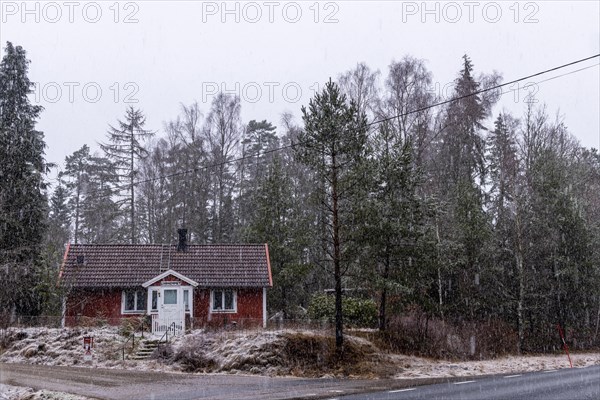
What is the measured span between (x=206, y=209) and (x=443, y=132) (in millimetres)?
18880

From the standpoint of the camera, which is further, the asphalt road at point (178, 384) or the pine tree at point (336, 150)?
the pine tree at point (336, 150)

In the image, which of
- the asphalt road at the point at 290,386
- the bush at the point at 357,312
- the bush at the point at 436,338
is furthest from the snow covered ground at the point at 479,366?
the bush at the point at 357,312

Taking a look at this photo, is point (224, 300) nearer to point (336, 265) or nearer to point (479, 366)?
point (336, 265)

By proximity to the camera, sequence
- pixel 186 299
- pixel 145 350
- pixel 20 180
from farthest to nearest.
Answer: pixel 20 180 < pixel 186 299 < pixel 145 350

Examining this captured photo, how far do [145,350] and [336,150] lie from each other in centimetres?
1071

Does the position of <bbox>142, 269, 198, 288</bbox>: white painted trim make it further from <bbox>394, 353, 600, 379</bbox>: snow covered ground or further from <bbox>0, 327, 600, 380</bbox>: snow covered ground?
<bbox>394, 353, 600, 379</bbox>: snow covered ground

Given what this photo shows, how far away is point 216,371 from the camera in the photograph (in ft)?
66.5

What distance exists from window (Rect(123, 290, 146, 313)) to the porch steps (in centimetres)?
641

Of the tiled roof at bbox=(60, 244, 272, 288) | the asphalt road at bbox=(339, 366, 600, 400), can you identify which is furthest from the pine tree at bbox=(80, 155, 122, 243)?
the asphalt road at bbox=(339, 366, 600, 400)

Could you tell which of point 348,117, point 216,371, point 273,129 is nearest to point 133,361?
point 216,371

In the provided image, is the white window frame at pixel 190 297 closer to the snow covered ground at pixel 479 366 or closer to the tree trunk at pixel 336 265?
the tree trunk at pixel 336 265

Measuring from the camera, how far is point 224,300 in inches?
1206

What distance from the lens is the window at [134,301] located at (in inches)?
1184

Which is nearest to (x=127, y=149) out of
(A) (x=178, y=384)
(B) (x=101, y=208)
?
(B) (x=101, y=208)
